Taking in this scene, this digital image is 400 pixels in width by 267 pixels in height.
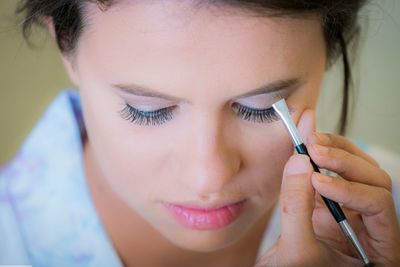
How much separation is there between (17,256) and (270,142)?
0.43m

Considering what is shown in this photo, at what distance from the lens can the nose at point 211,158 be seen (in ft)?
1.85

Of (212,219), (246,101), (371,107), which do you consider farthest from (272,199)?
(371,107)

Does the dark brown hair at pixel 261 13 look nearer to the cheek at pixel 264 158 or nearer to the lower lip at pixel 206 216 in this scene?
the cheek at pixel 264 158

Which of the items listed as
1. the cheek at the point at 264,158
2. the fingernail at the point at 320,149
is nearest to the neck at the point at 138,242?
the cheek at the point at 264,158

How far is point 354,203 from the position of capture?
0.60m

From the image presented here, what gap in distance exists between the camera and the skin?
530 millimetres

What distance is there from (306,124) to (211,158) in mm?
138

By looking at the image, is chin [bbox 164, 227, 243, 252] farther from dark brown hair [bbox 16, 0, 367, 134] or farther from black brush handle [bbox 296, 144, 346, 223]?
dark brown hair [bbox 16, 0, 367, 134]

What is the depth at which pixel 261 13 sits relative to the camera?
1.74ft

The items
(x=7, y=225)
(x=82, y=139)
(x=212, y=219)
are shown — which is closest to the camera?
(x=212, y=219)

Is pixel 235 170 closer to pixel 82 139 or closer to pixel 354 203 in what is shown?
pixel 354 203

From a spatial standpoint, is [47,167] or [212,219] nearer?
[212,219]

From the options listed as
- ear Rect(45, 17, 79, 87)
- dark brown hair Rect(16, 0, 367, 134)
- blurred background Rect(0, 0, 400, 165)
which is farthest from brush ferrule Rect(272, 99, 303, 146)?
blurred background Rect(0, 0, 400, 165)

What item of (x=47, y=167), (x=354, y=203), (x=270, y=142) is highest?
(x=47, y=167)
